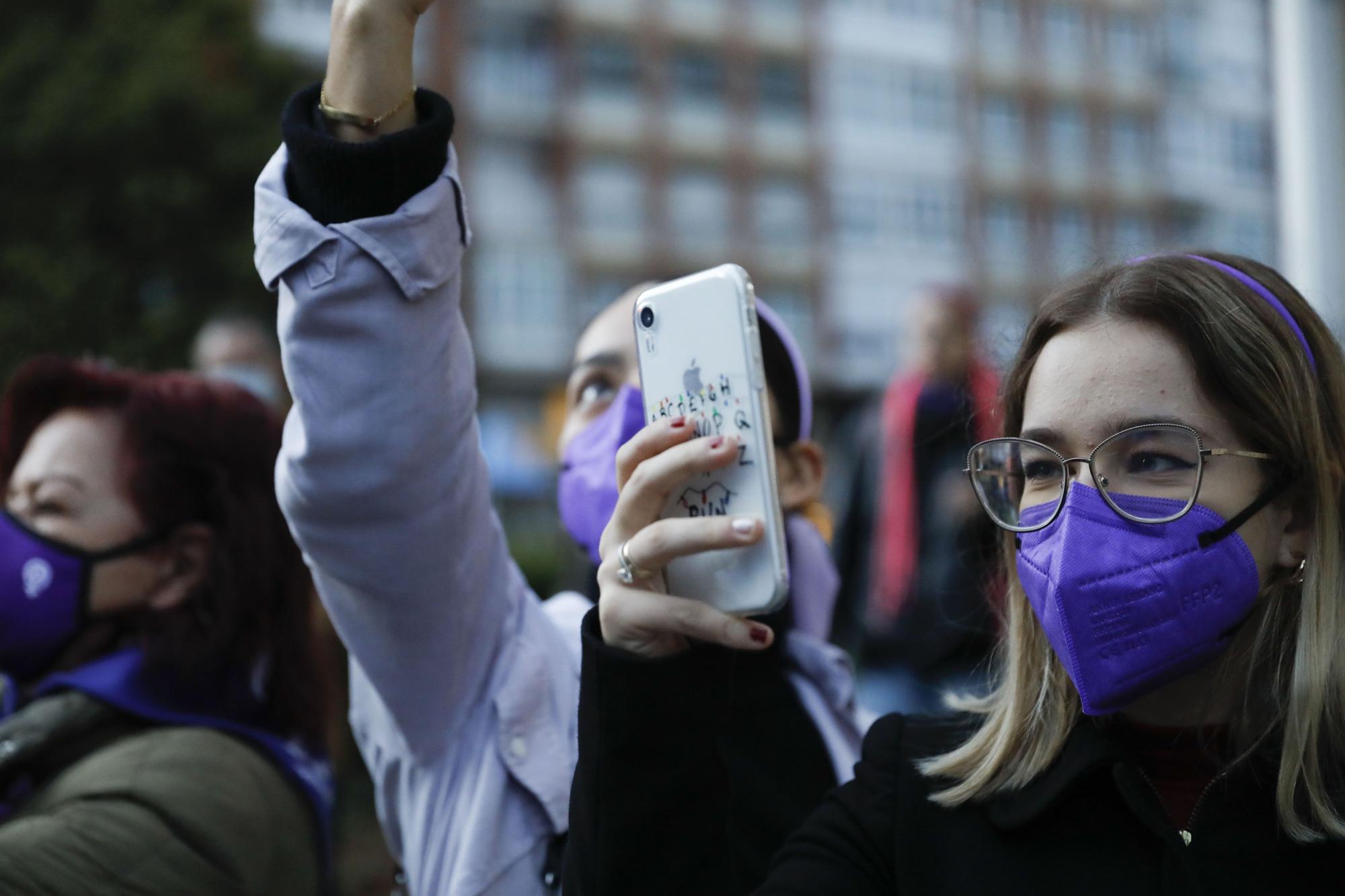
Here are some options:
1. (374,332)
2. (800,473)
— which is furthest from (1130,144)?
(374,332)

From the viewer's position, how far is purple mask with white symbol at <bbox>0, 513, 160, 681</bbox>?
2.74m

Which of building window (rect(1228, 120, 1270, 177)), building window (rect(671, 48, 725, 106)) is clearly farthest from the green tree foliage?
building window (rect(1228, 120, 1270, 177))

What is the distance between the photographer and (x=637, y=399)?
242cm

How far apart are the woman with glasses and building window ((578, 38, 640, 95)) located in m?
32.7

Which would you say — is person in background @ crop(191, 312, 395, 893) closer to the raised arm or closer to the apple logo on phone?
the raised arm

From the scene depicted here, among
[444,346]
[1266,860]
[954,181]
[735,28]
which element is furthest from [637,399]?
[954,181]

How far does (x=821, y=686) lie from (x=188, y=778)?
1.19m

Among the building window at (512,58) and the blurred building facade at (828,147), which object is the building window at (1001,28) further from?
the building window at (512,58)

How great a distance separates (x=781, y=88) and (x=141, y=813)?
1402 inches

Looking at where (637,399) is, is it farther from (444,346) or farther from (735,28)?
(735,28)

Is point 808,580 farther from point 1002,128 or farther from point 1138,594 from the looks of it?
point 1002,128

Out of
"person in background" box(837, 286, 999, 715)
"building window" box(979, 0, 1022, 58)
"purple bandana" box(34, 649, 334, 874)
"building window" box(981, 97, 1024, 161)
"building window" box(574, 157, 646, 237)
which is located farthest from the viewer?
"building window" box(979, 0, 1022, 58)

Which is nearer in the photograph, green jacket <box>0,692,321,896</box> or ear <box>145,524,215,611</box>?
green jacket <box>0,692,321,896</box>

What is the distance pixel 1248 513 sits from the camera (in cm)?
183
